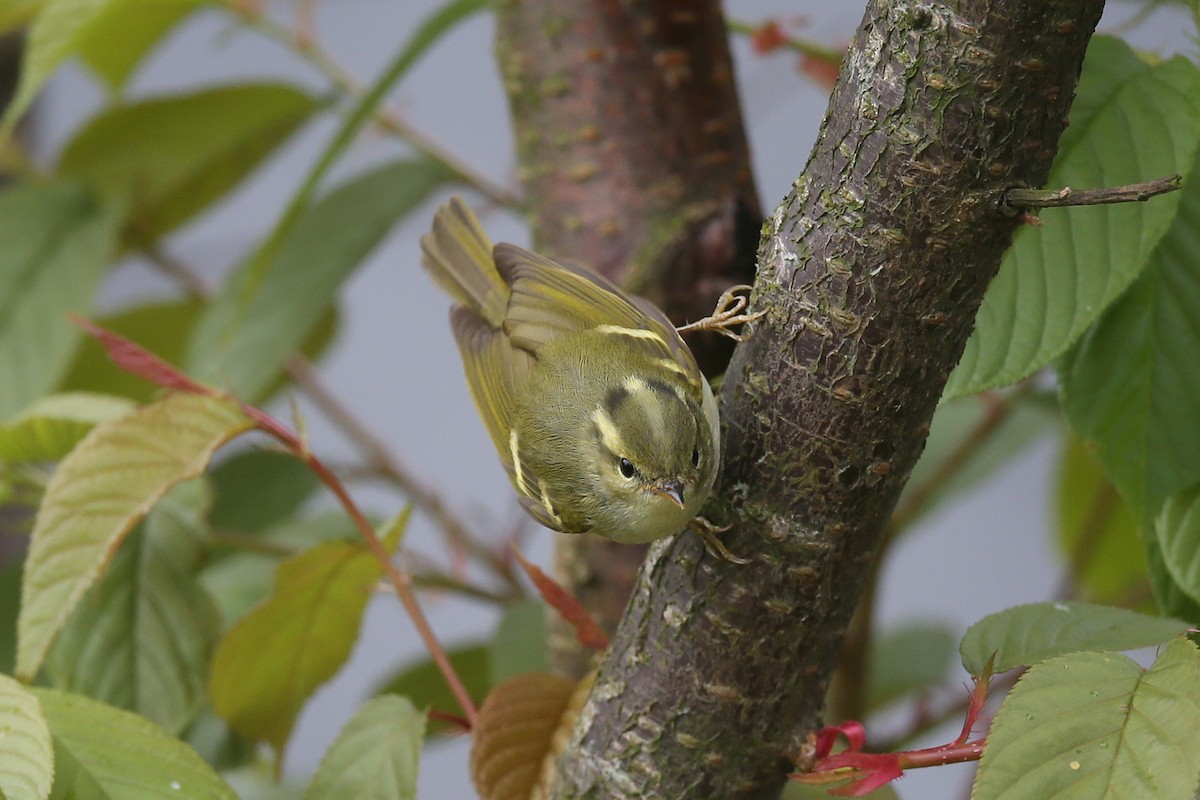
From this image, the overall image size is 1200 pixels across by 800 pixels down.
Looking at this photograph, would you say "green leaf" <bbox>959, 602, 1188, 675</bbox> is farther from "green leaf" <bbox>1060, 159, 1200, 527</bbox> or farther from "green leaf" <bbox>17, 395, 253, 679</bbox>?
"green leaf" <bbox>17, 395, 253, 679</bbox>

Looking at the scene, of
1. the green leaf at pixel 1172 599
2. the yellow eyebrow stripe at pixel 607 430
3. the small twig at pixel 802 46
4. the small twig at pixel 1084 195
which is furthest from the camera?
the small twig at pixel 802 46

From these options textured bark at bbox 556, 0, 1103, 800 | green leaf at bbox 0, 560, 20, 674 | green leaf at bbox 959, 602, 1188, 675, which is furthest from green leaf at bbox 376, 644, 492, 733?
green leaf at bbox 959, 602, 1188, 675

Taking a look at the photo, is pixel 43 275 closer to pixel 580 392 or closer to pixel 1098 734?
pixel 580 392

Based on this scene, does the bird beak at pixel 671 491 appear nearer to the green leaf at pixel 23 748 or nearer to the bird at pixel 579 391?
the bird at pixel 579 391

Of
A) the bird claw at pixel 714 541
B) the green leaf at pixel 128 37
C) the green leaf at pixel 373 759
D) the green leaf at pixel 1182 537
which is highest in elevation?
the green leaf at pixel 128 37

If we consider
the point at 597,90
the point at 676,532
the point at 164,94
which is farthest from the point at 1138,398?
the point at 164,94

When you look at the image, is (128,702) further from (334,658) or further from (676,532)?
(676,532)

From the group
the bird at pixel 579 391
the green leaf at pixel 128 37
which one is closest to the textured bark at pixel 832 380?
the bird at pixel 579 391
